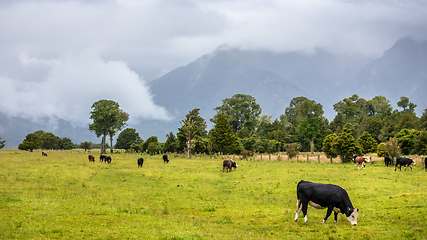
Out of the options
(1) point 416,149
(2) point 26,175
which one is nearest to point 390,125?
(1) point 416,149

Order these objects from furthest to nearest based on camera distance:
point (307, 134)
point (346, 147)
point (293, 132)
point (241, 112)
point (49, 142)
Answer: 1. point (241, 112)
2. point (49, 142)
3. point (293, 132)
4. point (307, 134)
5. point (346, 147)

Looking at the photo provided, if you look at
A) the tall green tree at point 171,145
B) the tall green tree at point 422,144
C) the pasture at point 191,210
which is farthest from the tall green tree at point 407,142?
the tall green tree at point 171,145

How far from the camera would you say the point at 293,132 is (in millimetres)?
111188

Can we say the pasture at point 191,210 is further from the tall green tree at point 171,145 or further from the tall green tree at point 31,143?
the tall green tree at point 31,143

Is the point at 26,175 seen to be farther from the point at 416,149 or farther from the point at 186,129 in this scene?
the point at 416,149

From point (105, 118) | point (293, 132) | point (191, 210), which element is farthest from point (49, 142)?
point (191, 210)

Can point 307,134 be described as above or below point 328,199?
above

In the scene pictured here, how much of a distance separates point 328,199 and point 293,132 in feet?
331

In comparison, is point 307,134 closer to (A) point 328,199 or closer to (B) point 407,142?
(B) point 407,142

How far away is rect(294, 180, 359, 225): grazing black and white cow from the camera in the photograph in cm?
1360

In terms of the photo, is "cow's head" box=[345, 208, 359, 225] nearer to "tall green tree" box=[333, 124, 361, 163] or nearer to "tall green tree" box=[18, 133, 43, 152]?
"tall green tree" box=[333, 124, 361, 163]

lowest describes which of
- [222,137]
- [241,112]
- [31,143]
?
[31,143]

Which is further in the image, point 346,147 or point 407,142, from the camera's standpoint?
point 407,142

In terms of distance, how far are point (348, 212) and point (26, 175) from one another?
1185 inches
